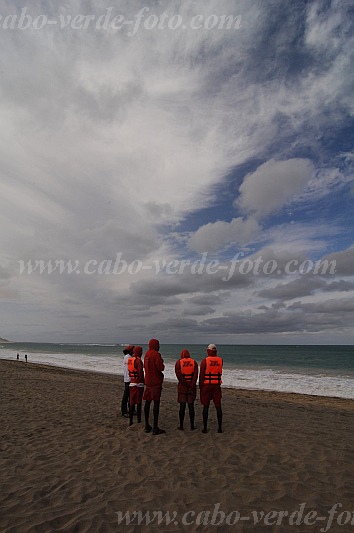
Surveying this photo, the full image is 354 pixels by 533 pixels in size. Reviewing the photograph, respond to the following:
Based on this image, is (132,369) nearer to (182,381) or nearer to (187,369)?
(182,381)

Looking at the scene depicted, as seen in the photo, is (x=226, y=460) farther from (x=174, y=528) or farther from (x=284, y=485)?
(x=174, y=528)

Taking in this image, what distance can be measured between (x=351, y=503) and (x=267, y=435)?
3451mm

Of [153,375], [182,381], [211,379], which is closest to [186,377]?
[182,381]

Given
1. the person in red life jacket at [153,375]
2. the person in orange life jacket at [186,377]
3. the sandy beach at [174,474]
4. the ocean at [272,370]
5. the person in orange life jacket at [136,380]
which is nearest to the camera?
the sandy beach at [174,474]

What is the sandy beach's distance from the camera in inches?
173

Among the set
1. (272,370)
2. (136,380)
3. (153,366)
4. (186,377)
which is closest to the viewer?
(153,366)

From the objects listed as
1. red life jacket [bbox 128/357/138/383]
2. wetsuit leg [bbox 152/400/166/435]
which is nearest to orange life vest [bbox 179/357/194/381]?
wetsuit leg [bbox 152/400/166/435]

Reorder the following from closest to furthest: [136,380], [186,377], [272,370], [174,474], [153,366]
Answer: [174,474] → [153,366] → [186,377] → [136,380] → [272,370]

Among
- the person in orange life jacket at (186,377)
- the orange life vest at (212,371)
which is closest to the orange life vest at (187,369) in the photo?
the person in orange life jacket at (186,377)

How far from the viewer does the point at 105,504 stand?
4.69 m

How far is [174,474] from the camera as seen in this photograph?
5715 mm

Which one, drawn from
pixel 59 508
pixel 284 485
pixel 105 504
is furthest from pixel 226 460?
pixel 59 508

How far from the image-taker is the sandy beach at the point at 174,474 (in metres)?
4.38

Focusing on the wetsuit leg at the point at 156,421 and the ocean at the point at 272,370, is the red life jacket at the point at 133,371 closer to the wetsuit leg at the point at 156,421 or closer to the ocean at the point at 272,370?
the wetsuit leg at the point at 156,421
